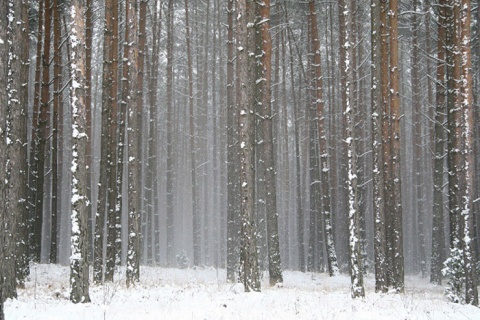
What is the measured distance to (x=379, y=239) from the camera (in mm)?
12688

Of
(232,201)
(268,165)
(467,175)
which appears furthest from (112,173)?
(467,175)

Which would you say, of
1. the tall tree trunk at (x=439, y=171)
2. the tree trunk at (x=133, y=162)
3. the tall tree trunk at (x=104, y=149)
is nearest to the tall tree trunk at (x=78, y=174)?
the tree trunk at (x=133, y=162)

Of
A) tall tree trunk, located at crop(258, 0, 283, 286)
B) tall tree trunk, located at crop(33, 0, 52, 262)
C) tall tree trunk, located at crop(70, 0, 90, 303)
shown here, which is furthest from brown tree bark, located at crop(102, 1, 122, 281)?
tall tree trunk, located at crop(258, 0, 283, 286)

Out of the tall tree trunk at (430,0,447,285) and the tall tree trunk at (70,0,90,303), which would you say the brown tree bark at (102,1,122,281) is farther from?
the tall tree trunk at (430,0,447,285)

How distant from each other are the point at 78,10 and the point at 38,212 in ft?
30.7

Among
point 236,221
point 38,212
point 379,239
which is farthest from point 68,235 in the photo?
point 379,239

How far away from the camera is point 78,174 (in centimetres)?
931

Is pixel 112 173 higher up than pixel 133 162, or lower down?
lower down

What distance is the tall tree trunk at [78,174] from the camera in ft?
30.2

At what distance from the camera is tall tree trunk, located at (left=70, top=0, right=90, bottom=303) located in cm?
920

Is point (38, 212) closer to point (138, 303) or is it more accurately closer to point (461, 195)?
point (138, 303)

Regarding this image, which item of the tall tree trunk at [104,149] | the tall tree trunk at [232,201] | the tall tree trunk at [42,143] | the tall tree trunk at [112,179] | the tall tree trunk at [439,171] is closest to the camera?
the tall tree trunk at [104,149]

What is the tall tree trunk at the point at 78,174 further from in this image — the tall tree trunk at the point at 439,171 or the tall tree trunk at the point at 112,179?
the tall tree trunk at the point at 439,171

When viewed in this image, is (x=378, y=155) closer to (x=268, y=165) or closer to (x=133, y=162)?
(x=268, y=165)
